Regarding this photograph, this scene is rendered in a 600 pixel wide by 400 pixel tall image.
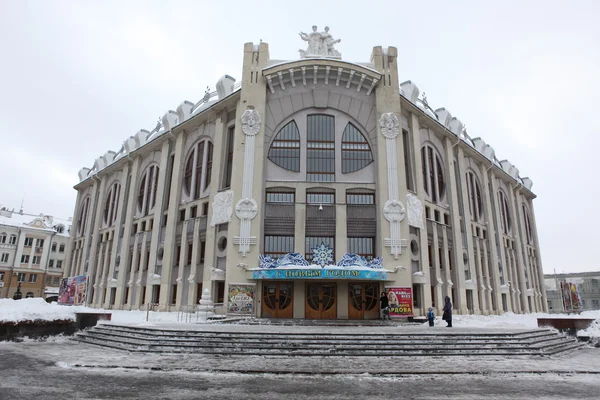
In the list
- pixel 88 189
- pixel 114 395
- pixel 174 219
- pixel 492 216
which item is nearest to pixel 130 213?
pixel 174 219

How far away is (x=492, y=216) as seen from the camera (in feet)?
135

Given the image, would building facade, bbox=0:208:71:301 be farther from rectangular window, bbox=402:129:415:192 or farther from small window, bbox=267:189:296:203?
rectangular window, bbox=402:129:415:192

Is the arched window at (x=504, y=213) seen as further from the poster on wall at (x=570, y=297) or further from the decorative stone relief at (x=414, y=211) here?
the decorative stone relief at (x=414, y=211)

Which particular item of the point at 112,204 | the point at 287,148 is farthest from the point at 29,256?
the point at 287,148

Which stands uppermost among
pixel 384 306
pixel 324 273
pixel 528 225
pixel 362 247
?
pixel 528 225

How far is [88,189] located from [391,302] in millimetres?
44131

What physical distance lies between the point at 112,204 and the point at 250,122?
24.4 m

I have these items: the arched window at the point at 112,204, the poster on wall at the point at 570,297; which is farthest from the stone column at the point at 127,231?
the poster on wall at the point at 570,297

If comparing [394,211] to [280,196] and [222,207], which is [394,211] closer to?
[280,196]

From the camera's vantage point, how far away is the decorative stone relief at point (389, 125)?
93.5ft

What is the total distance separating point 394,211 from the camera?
26797 millimetres

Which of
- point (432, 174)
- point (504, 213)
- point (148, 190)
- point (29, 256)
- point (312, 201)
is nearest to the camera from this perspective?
point (312, 201)

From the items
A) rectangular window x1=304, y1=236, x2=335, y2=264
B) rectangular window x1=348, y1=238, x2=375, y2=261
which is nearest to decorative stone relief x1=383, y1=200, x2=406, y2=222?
rectangular window x1=348, y1=238, x2=375, y2=261

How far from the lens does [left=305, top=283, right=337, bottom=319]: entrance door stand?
25297mm
